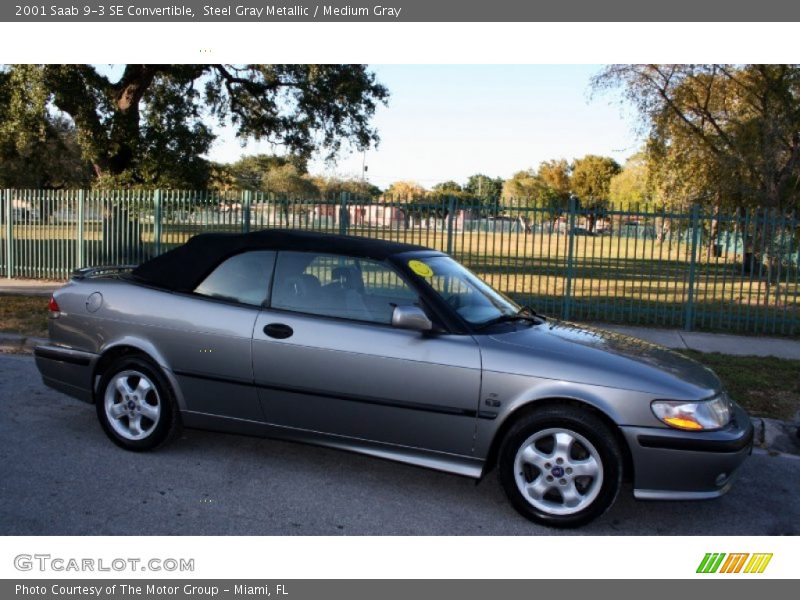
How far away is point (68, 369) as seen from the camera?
5.25m

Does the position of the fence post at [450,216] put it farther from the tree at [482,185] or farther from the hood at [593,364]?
the tree at [482,185]

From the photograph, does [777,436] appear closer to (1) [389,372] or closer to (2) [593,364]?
(2) [593,364]

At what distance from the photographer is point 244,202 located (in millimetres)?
13578

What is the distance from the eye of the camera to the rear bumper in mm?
5168

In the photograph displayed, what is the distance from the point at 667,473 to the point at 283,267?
2697 mm

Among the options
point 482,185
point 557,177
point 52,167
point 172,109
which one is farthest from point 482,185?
point 172,109

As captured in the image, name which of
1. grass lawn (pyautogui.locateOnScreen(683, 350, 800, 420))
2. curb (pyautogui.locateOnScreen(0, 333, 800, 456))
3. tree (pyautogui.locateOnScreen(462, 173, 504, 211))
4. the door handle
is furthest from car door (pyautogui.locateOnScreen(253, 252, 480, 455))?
tree (pyautogui.locateOnScreen(462, 173, 504, 211))

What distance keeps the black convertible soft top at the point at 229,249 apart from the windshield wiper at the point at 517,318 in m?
0.78

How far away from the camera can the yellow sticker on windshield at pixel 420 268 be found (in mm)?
4721

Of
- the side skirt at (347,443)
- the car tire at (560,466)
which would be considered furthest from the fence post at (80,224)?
the car tire at (560,466)

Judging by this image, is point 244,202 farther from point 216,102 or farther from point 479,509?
point 479,509

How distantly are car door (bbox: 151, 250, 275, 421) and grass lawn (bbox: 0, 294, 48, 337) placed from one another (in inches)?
190

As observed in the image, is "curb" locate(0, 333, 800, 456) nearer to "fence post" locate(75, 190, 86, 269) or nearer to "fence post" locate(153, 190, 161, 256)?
"fence post" locate(153, 190, 161, 256)

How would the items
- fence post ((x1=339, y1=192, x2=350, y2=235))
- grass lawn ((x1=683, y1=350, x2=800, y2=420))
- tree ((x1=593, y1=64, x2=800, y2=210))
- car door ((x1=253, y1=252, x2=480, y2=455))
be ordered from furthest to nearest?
tree ((x1=593, y1=64, x2=800, y2=210)) → fence post ((x1=339, y1=192, x2=350, y2=235)) → grass lawn ((x1=683, y1=350, x2=800, y2=420)) → car door ((x1=253, y1=252, x2=480, y2=455))
